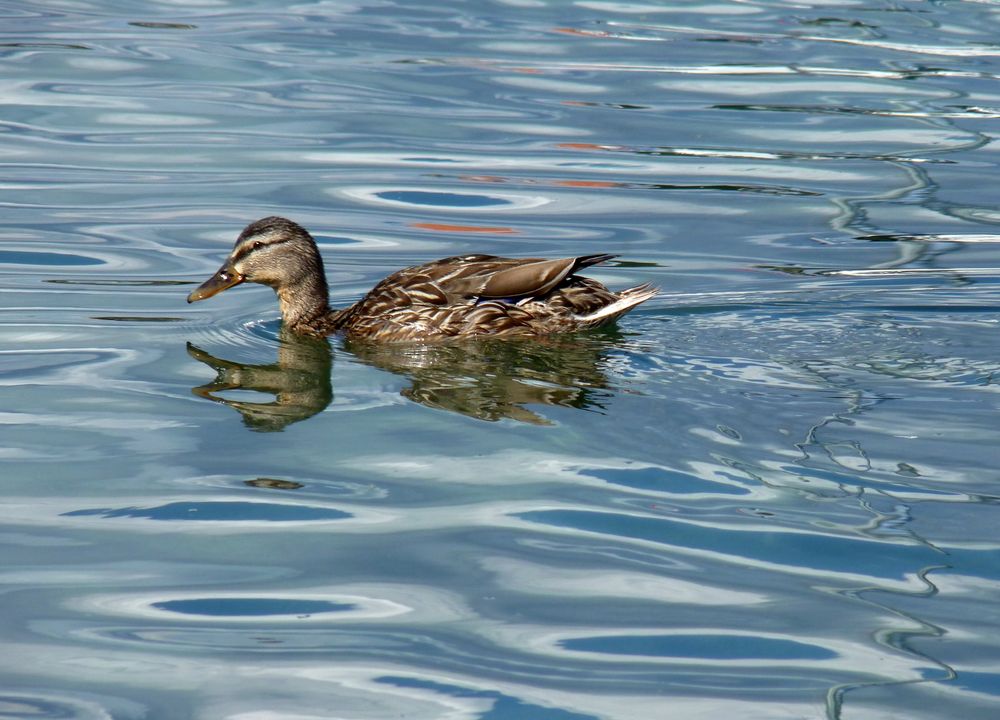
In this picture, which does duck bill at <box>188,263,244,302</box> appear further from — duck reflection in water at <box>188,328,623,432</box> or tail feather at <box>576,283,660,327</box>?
tail feather at <box>576,283,660,327</box>

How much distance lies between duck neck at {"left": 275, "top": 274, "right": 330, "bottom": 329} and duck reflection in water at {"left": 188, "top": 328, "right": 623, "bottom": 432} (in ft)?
0.37

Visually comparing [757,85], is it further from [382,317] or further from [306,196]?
[382,317]

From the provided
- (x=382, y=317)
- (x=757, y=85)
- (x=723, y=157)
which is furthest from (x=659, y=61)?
(x=382, y=317)

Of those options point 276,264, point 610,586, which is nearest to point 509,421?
point 610,586

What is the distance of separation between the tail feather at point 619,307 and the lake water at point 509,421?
18 cm

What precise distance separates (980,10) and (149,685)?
65.5 ft

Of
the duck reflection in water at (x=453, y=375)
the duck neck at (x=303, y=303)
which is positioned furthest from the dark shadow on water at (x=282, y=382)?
the duck neck at (x=303, y=303)

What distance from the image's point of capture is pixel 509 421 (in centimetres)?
765

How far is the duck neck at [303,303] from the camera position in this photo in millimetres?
10047

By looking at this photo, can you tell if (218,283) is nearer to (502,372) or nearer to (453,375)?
(453,375)

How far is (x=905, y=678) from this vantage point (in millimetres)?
5031

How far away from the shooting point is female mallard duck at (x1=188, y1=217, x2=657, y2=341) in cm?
945

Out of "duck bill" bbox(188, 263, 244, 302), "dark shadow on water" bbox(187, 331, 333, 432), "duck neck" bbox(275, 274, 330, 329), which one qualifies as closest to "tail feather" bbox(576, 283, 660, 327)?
"dark shadow on water" bbox(187, 331, 333, 432)

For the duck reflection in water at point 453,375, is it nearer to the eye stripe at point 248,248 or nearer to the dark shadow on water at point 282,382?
the dark shadow on water at point 282,382
